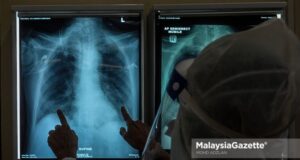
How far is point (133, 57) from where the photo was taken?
2148 millimetres

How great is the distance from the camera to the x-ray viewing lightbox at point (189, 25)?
212 cm

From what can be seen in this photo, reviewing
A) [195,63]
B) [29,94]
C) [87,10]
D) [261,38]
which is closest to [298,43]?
[261,38]

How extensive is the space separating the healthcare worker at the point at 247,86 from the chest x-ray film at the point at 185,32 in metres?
1.16

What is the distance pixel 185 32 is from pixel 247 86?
126 cm

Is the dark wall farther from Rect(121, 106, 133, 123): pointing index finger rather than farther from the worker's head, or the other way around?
the worker's head

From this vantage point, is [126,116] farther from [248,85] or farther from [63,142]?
[248,85]

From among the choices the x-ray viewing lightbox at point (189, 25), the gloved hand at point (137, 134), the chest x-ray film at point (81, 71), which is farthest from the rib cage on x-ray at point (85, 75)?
the gloved hand at point (137, 134)

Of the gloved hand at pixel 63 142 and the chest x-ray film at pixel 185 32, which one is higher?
the chest x-ray film at pixel 185 32

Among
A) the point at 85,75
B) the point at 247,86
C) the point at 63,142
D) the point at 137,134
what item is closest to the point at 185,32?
the point at 85,75

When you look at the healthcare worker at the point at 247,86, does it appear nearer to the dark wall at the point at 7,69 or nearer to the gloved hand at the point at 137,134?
the gloved hand at the point at 137,134

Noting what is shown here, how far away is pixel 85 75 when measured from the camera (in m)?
2.14

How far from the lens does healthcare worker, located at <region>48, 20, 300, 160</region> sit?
→ 34.9 inches

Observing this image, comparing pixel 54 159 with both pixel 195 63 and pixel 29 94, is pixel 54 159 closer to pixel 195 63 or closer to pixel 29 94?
pixel 29 94

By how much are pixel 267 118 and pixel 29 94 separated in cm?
149
